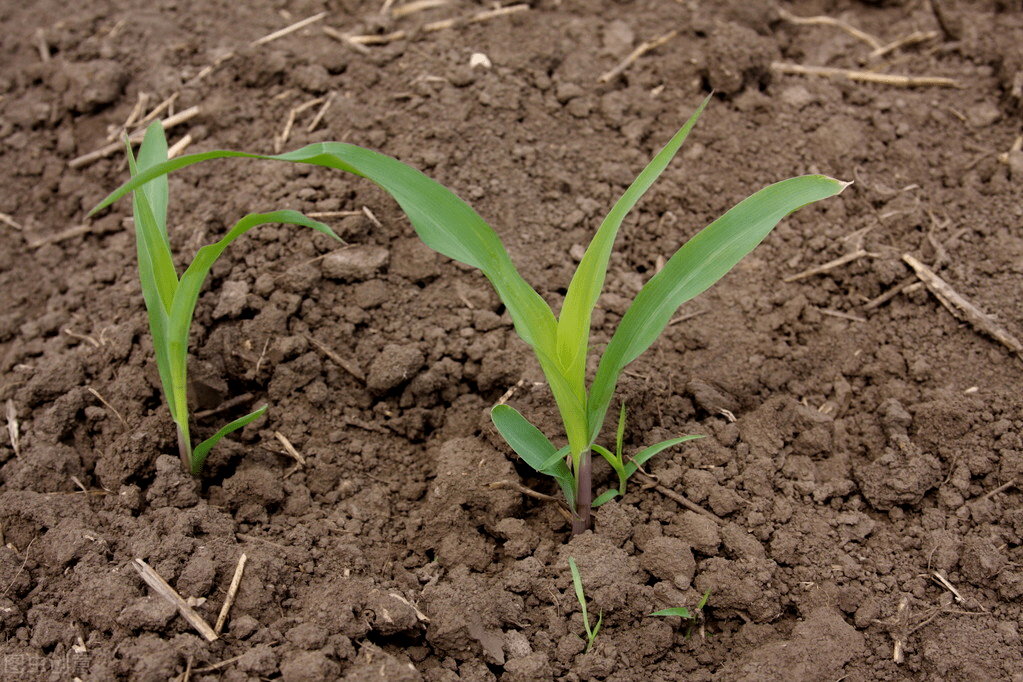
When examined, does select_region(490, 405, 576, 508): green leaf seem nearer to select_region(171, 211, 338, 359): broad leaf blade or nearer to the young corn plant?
the young corn plant

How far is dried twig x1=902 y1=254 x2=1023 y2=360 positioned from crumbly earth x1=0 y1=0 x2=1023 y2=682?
1.0 inches

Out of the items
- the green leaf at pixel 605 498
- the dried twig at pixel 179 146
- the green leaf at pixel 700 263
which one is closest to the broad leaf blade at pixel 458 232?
the green leaf at pixel 700 263

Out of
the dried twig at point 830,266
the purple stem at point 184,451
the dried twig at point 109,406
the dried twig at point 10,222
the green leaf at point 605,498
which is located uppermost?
the dried twig at point 10,222

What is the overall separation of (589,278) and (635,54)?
145 centimetres

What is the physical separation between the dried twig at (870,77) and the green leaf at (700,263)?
1.32m

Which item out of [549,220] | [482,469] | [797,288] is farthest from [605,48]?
[482,469]

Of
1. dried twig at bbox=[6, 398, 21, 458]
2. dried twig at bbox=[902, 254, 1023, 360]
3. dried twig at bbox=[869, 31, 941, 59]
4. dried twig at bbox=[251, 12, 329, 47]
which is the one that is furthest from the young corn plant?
dried twig at bbox=[869, 31, 941, 59]

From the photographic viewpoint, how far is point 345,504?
1915mm

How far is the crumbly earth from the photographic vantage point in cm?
166

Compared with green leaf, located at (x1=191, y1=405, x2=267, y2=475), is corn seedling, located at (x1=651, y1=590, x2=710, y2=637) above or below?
below

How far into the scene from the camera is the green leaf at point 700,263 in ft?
5.24

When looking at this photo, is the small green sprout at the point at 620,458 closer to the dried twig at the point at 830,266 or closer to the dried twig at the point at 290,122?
the dried twig at the point at 830,266

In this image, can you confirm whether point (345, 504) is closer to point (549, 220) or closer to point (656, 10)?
point (549, 220)

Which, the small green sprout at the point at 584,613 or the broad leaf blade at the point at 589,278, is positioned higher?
the broad leaf blade at the point at 589,278
